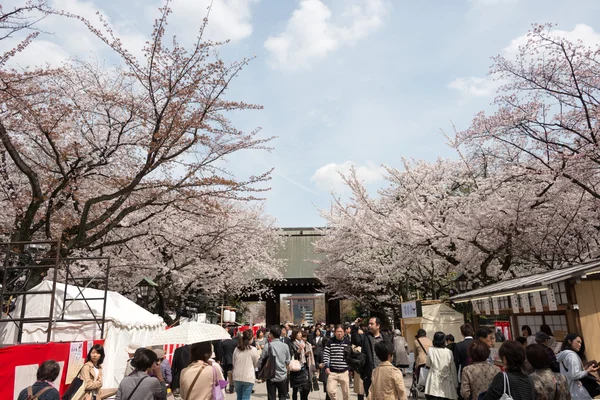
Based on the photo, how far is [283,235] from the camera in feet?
102

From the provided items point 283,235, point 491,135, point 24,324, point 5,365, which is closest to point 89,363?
point 5,365

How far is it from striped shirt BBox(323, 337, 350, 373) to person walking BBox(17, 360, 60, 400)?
4.14m

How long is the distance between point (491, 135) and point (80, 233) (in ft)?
34.8

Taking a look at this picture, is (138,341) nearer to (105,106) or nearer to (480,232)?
(105,106)

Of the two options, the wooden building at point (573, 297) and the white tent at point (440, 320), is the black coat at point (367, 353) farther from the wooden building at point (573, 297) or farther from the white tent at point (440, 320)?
the white tent at point (440, 320)

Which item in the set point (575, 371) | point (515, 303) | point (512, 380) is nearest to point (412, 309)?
point (515, 303)

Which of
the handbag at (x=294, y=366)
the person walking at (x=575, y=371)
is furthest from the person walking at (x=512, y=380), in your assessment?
the handbag at (x=294, y=366)

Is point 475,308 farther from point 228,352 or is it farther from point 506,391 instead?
point 506,391

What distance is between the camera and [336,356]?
6.89 metres

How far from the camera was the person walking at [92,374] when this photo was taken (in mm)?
5594

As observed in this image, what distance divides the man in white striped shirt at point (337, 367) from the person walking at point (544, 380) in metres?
3.55

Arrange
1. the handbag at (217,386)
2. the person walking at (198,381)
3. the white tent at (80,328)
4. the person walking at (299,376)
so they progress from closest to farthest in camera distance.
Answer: the person walking at (198,381)
the handbag at (217,386)
the person walking at (299,376)
the white tent at (80,328)

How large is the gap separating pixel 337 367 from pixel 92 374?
376cm

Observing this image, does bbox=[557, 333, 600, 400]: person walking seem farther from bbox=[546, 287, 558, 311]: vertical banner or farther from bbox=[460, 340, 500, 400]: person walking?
bbox=[546, 287, 558, 311]: vertical banner
